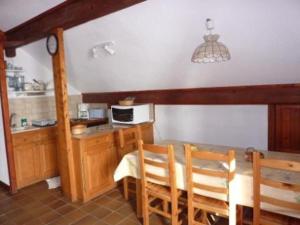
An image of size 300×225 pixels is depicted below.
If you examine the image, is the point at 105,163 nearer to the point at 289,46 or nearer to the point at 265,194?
the point at 265,194

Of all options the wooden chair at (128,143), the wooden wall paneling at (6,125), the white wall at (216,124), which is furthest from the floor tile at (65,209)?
the white wall at (216,124)

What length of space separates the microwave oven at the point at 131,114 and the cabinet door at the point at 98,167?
1.70 feet

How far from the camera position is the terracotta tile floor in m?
2.59

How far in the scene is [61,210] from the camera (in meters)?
2.82

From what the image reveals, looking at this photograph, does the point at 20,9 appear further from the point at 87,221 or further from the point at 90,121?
the point at 87,221

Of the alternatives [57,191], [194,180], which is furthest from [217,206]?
[57,191]

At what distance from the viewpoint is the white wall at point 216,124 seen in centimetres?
299

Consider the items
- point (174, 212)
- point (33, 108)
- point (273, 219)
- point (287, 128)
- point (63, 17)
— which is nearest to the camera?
point (273, 219)

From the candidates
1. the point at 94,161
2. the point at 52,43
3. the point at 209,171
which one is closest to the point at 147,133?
the point at 94,161

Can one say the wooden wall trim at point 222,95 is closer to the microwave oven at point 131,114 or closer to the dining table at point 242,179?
the microwave oven at point 131,114

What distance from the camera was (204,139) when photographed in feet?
11.3

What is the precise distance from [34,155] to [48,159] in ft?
0.77

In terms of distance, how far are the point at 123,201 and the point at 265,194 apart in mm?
1790

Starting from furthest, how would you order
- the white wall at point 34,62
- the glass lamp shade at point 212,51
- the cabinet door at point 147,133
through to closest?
the white wall at point 34,62
the cabinet door at point 147,133
the glass lamp shade at point 212,51
